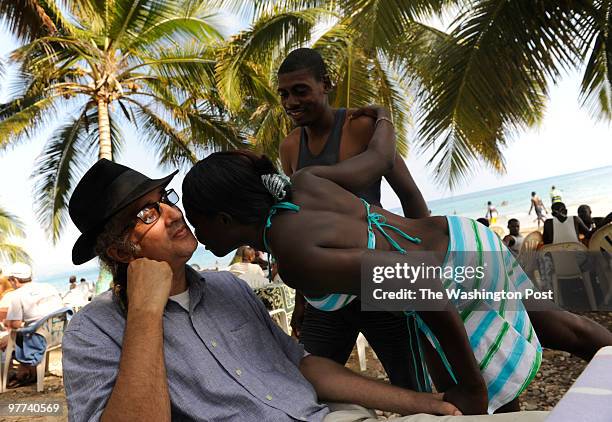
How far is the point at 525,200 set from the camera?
5059cm

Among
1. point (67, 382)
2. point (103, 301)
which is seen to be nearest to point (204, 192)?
point (103, 301)

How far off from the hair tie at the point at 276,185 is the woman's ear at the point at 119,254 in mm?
504

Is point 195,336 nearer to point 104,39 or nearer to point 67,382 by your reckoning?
point 67,382

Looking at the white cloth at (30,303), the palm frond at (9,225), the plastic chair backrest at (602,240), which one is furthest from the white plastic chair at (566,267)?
the palm frond at (9,225)

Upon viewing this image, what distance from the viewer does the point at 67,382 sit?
148 cm

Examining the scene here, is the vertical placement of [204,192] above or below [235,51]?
below

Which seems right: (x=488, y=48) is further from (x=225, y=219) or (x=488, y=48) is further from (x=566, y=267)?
(x=225, y=219)

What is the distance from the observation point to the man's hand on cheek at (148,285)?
1.54 metres

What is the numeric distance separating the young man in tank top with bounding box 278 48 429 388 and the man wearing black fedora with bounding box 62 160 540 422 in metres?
0.24

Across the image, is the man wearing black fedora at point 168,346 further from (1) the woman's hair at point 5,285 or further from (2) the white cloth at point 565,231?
(1) the woman's hair at point 5,285

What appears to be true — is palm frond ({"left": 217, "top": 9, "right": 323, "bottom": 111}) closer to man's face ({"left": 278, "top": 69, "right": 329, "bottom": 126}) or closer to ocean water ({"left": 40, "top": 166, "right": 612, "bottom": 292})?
man's face ({"left": 278, "top": 69, "right": 329, "bottom": 126})

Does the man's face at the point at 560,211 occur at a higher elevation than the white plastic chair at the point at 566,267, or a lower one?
higher

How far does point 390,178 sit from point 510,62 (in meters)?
4.16

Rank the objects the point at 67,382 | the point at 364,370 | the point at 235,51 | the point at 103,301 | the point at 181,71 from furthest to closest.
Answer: the point at 181,71
the point at 235,51
the point at 364,370
the point at 103,301
the point at 67,382
